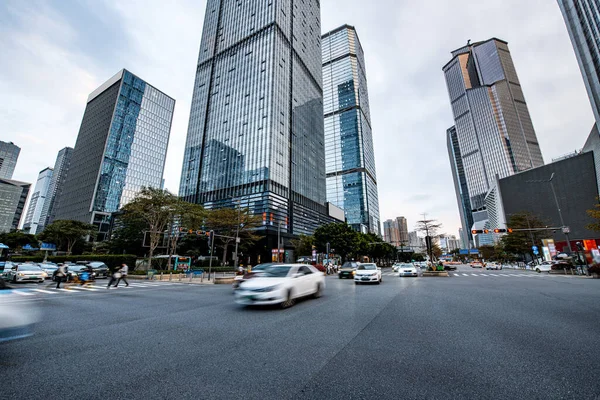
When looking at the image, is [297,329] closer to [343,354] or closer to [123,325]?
[343,354]

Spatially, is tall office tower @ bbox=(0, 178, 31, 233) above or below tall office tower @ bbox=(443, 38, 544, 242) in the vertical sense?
below

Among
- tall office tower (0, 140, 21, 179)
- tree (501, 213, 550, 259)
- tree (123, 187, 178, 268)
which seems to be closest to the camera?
tree (123, 187, 178, 268)

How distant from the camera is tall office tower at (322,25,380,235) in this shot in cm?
12669

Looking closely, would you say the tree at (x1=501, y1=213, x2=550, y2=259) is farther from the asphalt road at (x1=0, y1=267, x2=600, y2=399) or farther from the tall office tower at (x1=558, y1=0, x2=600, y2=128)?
the asphalt road at (x1=0, y1=267, x2=600, y2=399)

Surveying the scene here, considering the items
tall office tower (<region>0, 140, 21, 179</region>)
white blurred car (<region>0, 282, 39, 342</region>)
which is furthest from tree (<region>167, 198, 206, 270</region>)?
tall office tower (<region>0, 140, 21, 179</region>)

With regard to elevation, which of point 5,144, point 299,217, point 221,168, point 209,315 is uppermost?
point 5,144

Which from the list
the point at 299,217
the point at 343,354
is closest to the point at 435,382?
the point at 343,354

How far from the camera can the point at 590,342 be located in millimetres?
4465

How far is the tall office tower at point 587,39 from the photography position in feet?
121

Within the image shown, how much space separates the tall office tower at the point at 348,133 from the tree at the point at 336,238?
232 ft

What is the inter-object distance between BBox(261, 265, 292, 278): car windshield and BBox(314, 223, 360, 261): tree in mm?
38542

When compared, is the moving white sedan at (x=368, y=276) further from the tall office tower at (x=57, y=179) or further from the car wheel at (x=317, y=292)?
the tall office tower at (x=57, y=179)

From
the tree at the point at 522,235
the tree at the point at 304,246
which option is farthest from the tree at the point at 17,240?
the tree at the point at 522,235

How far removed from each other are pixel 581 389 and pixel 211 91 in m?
89.4
